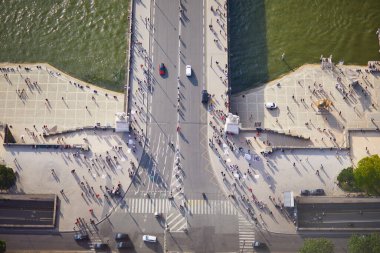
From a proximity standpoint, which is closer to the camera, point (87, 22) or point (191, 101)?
point (191, 101)

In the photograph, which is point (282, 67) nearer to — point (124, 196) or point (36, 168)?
point (124, 196)

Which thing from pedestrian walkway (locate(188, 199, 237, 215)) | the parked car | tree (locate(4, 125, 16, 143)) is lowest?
pedestrian walkway (locate(188, 199, 237, 215))

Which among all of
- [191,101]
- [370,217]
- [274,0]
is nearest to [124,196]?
[191,101]

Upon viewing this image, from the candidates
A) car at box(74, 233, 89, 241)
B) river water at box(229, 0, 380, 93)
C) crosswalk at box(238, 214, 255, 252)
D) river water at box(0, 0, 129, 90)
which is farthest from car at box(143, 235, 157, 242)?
river water at box(229, 0, 380, 93)

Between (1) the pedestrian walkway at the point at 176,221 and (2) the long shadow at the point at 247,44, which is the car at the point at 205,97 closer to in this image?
(2) the long shadow at the point at 247,44

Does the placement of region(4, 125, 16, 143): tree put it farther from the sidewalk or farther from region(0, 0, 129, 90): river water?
the sidewalk
